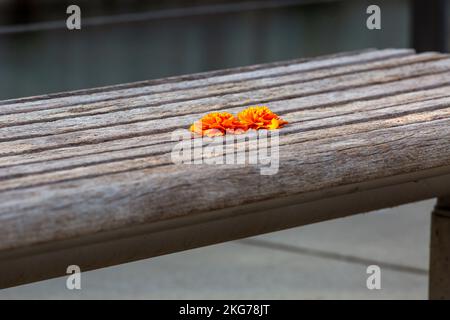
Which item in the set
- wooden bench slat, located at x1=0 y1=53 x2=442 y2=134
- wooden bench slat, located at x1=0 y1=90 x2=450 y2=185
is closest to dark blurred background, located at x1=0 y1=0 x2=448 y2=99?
wooden bench slat, located at x1=0 y1=53 x2=442 y2=134

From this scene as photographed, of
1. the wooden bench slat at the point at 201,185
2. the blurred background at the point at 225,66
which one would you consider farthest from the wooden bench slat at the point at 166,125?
the blurred background at the point at 225,66

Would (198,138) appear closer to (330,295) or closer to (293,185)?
(293,185)

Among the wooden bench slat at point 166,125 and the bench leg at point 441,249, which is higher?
the wooden bench slat at point 166,125

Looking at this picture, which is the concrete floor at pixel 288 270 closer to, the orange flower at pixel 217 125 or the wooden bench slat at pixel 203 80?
the wooden bench slat at pixel 203 80

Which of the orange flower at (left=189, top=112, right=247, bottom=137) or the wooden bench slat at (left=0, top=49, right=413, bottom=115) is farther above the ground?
the wooden bench slat at (left=0, top=49, right=413, bottom=115)

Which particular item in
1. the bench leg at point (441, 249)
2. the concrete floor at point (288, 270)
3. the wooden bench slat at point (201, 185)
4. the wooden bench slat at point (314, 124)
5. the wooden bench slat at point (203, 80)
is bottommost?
the concrete floor at point (288, 270)

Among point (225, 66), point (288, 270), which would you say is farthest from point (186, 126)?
point (225, 66)

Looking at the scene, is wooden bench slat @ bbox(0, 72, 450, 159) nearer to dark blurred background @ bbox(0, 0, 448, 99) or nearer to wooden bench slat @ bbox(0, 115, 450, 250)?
wooden bench slat @ bbox(0, 115, 450, 250)
